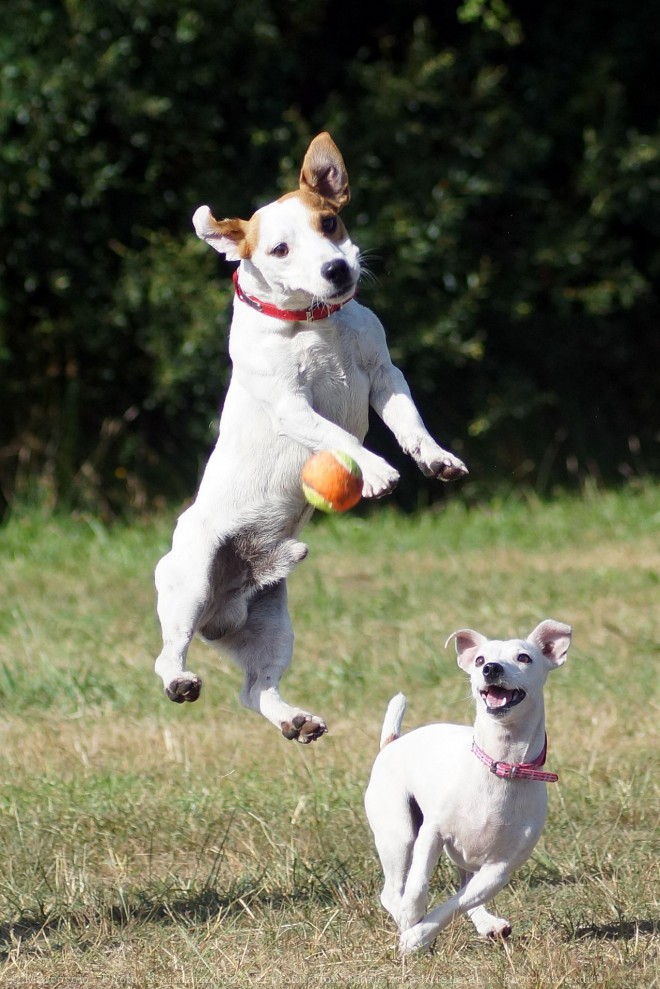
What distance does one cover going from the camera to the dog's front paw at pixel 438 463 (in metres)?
3.21

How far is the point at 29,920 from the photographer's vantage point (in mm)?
3961

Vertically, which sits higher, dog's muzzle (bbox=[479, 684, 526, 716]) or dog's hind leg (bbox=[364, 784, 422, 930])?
dog's muzzle (bbox=[479, 684, 526, 716])

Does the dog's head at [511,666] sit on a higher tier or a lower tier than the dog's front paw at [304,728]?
higher

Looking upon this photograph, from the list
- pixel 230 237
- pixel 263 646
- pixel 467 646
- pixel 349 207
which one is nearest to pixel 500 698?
pixel 467 646

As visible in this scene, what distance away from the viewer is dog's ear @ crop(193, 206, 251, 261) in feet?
11.0

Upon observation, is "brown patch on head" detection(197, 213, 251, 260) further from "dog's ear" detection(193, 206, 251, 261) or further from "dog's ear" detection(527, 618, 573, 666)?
"dog's ear" detection(527, 618, 573, 666)

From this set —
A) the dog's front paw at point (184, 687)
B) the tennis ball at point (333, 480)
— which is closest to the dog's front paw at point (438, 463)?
the tennis ball at point (333, 480)

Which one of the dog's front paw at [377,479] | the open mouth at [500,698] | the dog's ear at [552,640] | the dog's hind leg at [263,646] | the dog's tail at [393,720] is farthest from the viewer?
the dog's tail at [393,720]

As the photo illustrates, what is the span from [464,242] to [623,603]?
4.07 meters

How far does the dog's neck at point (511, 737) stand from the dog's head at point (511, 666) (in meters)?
0.04

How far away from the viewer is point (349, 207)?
31.4 ft

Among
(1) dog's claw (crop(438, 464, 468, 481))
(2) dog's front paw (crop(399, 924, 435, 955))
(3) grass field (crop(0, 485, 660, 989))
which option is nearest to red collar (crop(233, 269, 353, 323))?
(1) dog's claw (crop(438, 464, 468, 481))

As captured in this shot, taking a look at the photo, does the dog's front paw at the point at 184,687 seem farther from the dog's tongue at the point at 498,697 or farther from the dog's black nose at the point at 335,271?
the dog's black nose at the point at 335,271

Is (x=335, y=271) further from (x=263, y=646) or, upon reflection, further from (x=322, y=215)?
(x=263, y=646)
